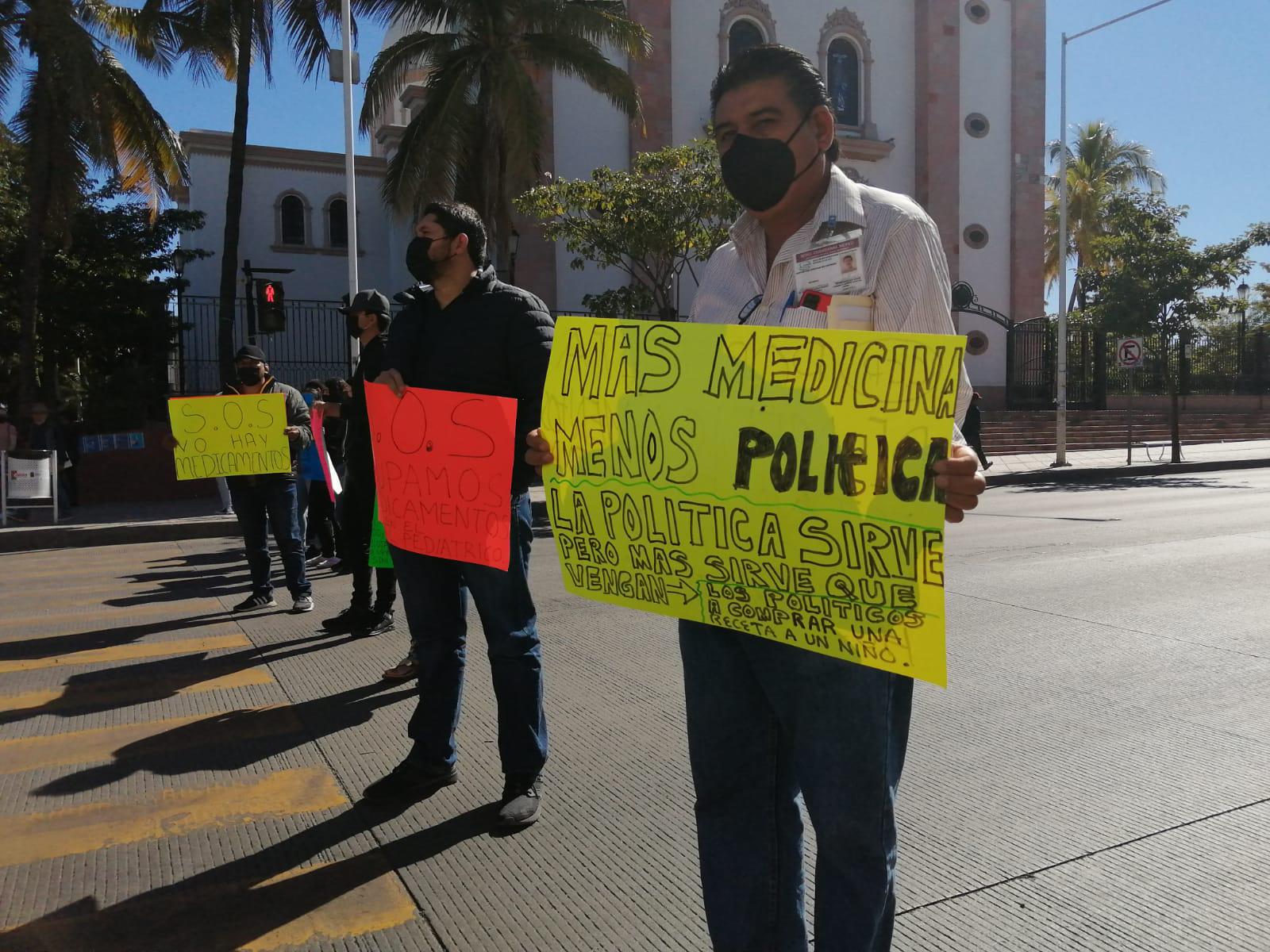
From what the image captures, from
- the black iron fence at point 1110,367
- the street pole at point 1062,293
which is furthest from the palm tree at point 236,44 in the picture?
the black iron fence at point 1110,367

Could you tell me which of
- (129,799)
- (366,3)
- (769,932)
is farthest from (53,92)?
(769,932)

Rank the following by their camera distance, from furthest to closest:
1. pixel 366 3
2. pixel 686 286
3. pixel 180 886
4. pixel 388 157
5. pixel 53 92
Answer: pixel 388 157 → pixel 686 286 → pixel 366 3 → pixel 53 92 → pixel 180 886

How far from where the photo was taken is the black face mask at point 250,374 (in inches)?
279

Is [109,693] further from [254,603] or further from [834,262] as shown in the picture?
[834,262]

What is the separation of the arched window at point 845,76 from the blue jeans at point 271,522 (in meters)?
28.0

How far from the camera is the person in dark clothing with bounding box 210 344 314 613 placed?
6.89 m

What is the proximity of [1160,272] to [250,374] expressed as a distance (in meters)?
23.0

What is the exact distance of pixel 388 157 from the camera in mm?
31438

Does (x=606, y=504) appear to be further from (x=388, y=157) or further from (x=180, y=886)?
(x=388, y=157)

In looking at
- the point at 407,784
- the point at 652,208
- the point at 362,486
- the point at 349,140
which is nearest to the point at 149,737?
the point at 407,784

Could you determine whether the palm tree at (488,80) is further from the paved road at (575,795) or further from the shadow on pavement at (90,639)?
the paved road at (575,795)

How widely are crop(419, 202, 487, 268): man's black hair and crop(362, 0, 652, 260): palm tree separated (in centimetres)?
1606

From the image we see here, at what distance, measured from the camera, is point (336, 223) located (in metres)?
29.7

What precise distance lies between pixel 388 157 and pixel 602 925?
104 ft
